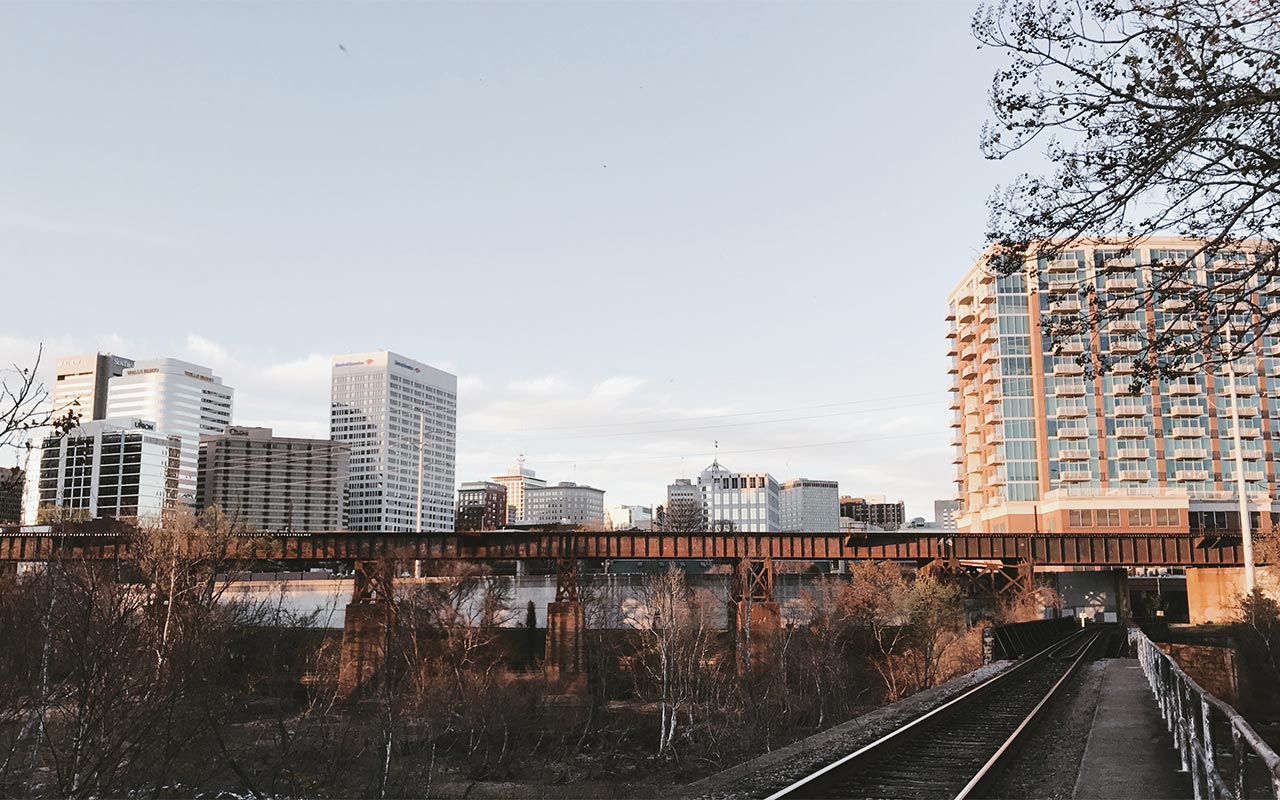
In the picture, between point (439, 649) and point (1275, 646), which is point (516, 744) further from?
Result: point (1275, 646)

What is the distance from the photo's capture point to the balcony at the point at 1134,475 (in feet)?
362

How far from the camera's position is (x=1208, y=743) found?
9.86 metres

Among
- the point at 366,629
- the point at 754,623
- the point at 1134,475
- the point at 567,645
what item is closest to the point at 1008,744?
the point at 754,623

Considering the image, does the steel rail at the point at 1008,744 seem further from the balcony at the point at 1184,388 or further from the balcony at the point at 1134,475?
the balcony at the point at 1134,475

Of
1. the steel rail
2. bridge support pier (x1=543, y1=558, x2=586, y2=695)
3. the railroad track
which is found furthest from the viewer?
bridge support pier (x1=543, y1=558, x2=586, y2=695)

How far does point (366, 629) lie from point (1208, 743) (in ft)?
169

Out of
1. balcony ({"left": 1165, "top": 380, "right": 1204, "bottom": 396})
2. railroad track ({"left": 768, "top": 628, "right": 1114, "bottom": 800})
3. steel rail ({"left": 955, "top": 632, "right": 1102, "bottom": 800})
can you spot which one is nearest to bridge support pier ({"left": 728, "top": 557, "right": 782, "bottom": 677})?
steel rail ({"left": 955, "top": 632, "right": 1102, "bottom": 800})

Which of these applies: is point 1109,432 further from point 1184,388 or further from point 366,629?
point 366,629

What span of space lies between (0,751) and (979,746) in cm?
3045

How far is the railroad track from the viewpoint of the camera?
13.6 m

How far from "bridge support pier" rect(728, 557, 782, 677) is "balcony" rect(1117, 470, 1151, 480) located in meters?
68.6

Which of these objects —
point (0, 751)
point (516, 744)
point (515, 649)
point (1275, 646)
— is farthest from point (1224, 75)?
point (515, 649)

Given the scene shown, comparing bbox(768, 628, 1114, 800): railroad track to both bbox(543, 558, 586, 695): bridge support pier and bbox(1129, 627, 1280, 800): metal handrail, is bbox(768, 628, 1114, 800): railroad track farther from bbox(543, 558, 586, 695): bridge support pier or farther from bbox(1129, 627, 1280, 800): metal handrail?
bbox(543, 558, 586, 695): bridge support pier

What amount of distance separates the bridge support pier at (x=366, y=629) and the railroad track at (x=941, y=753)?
37.1 metres
